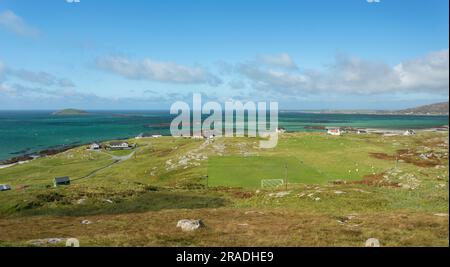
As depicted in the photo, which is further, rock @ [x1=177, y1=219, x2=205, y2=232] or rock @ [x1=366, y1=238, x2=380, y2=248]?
rock @ [x1=177, y1=219, x2=205, y2=232]

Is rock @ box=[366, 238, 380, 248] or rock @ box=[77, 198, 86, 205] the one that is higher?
rock @ box=[366, 238, 380, 248]

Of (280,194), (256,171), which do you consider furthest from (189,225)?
(256,171)

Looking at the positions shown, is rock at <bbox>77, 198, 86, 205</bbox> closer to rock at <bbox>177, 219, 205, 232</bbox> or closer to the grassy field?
the grassy field

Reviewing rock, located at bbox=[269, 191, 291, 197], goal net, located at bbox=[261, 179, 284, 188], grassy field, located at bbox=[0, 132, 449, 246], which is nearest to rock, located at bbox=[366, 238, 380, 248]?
grassy field, located at bbox=[0, 132, 449, 246]

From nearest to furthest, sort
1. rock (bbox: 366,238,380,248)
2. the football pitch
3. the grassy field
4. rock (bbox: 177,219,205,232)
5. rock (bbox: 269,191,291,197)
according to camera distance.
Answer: rock (bbox: 366,238,380,248) → the grassy field → rock (bbox: 177,219,205,232) → rock (bbox: 269,191,291,197) → the football pitch

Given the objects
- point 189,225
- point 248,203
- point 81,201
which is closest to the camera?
point 189,225

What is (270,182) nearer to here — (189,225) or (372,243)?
(189,225)

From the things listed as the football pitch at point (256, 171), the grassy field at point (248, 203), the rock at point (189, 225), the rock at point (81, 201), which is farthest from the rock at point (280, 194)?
the rock at point (81, 201)
